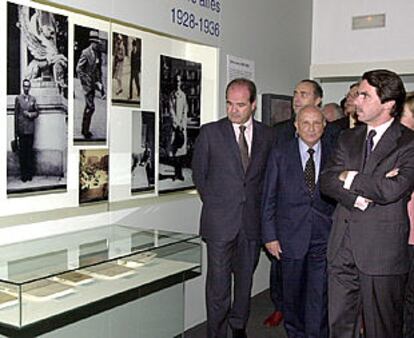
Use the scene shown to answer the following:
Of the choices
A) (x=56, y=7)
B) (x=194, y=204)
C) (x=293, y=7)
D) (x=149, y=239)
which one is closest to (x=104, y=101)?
(x=56, y=7)

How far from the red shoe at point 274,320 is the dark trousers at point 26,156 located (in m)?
2.48

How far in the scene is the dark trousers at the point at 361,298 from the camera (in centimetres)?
310

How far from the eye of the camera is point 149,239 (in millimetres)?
2988

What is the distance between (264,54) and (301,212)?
2.23 m

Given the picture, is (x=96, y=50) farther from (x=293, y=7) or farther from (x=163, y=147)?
(x=293, y=7)

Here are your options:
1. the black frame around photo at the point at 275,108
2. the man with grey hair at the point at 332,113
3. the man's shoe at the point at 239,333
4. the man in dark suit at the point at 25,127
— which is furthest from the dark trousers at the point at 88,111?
the man with grey hair at the point at 332,113

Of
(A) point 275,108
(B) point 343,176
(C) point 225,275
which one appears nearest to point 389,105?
(B) point 343,176

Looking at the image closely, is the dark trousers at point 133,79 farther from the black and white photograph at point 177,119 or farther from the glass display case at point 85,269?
the glass display case at point 85,269

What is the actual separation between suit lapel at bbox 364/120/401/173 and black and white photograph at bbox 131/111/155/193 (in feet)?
5.15

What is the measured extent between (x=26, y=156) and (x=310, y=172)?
5.97 ft

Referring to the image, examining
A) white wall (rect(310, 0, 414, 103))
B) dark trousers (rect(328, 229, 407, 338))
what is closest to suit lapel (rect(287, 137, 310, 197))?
dark trousers (rect(328, 229, 407, 338))

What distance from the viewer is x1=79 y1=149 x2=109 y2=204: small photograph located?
3443 mm

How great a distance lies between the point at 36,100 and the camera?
3094mm

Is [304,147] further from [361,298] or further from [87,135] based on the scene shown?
[87,135]
